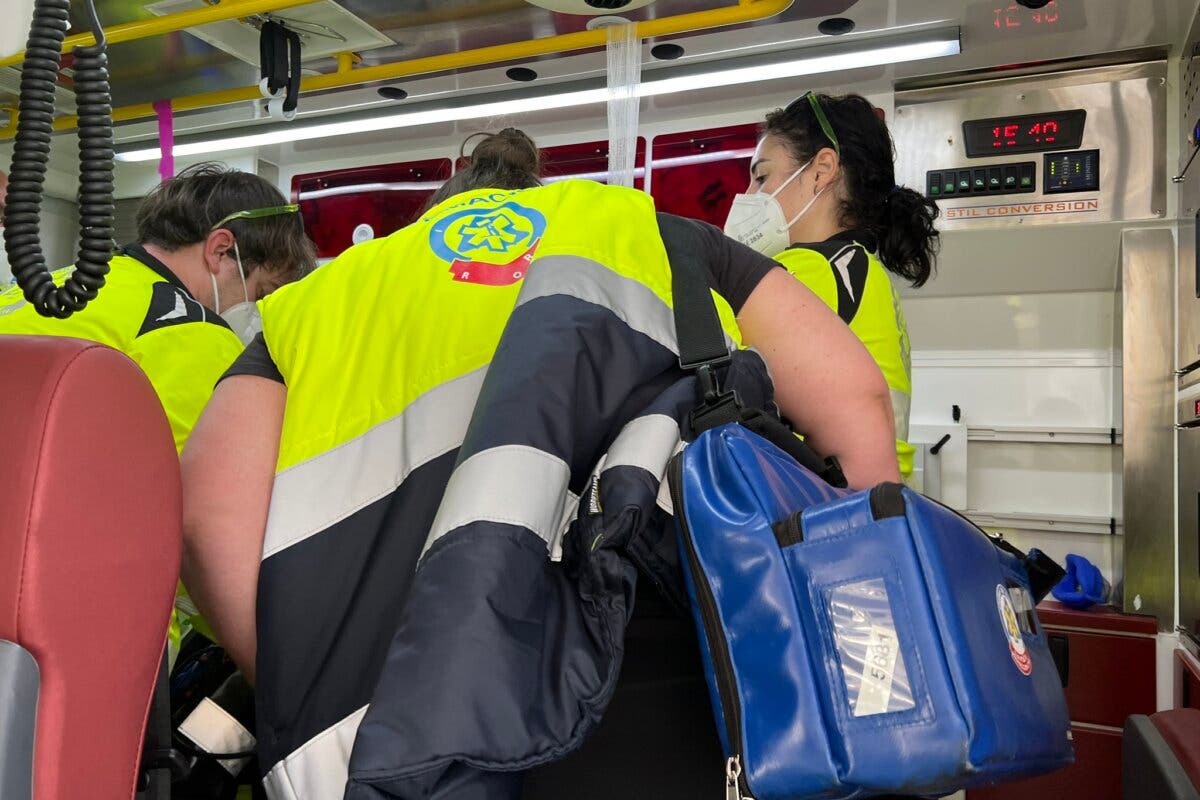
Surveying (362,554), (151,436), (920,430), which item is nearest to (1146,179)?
(920,430)

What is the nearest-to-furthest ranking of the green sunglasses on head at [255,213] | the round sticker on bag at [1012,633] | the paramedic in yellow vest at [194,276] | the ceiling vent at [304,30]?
the round sticker on bag at [1012,633] < the paramedic in yellow vest at [194,276] < the green sunglasses on head at [255,213] < the ceiling vent at [304,30]

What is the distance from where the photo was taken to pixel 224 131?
3.96m

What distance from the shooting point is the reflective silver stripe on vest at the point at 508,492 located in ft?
3.10

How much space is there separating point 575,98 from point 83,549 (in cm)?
290

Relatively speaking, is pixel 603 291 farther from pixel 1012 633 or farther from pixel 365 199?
pixel 365 199

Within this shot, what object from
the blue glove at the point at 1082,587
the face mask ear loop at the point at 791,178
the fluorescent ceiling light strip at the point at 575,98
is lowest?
the blue glove at the point at 1082,587

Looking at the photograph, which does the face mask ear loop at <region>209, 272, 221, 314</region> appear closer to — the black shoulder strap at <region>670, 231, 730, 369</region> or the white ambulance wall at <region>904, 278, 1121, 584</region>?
the black shoulder strap at <region>670, 231, 730, 369</region>

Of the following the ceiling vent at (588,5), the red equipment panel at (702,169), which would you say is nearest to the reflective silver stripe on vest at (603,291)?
the ceiling vent at (588,5)

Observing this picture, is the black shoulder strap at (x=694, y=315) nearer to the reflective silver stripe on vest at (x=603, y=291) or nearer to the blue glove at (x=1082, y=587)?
the reflective silver stripe on vest at (x=603, y=291)

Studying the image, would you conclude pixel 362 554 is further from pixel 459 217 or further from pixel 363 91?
pixel 363 91

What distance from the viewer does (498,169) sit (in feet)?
4.93

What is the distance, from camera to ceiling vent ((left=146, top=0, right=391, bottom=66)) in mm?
2711

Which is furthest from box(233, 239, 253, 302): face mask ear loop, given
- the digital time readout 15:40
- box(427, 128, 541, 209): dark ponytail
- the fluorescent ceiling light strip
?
the digital time readout 15:40

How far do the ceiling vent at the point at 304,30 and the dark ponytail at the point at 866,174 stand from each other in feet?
4.19
